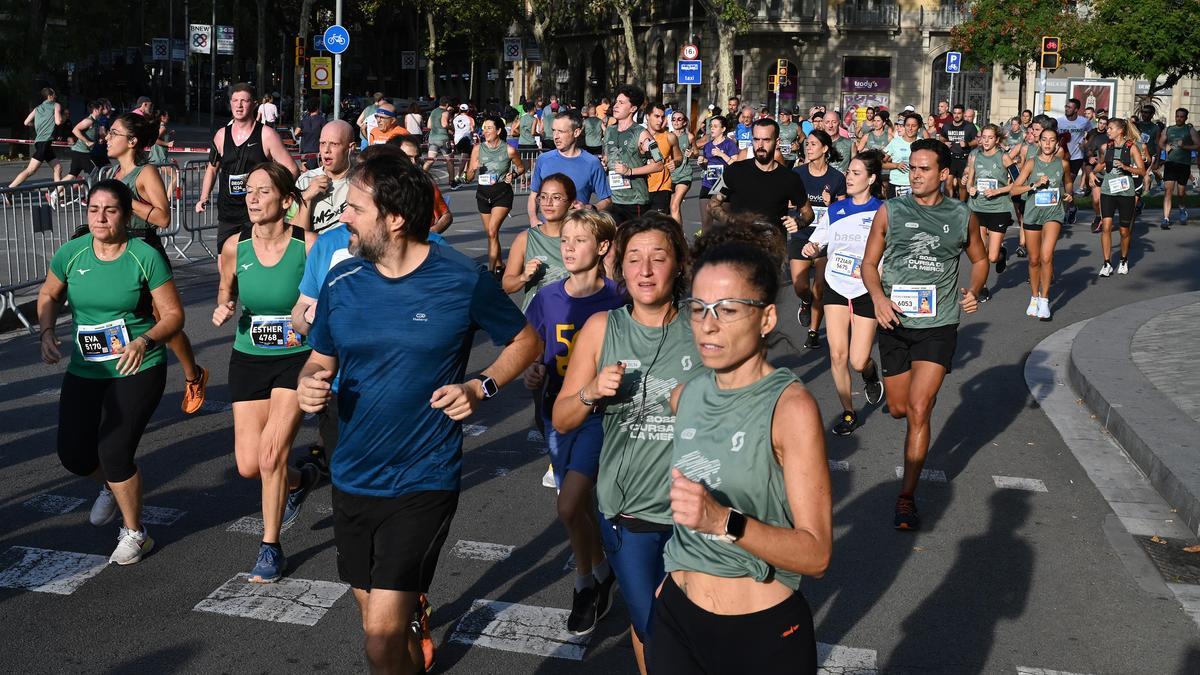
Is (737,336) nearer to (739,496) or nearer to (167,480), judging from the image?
(739,496)

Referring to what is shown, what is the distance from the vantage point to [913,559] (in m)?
6.29

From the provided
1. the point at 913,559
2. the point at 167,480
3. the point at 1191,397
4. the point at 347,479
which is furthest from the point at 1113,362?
the point at 347,479

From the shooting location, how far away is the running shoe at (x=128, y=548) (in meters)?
5.96

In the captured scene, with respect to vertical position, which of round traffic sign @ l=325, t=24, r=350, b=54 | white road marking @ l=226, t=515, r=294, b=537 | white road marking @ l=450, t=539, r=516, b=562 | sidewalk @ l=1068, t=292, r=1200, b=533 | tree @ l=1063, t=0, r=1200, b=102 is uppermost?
tree @ l=1063, t=0, r=1200, b=102

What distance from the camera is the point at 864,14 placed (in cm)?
6147

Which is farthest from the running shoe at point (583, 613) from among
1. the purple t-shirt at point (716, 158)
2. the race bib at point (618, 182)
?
the purple t-shirt at point (716, 158)

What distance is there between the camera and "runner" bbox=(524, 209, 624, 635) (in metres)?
5.08

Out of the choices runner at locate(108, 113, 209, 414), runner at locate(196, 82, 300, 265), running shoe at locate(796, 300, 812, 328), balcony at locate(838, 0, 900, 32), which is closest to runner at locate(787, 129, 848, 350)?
running shoe at locate(796, 300, 812, 328)

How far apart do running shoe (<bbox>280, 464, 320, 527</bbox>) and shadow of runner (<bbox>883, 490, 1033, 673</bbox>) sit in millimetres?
2798

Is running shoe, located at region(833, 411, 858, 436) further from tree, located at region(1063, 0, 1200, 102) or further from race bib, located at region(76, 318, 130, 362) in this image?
tree, located at region(1063, 0, 1200, 102)

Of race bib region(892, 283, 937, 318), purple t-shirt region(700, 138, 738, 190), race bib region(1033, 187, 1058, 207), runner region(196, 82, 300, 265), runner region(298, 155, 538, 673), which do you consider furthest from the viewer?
purple t-shirt region(700, 138, 738, 190)

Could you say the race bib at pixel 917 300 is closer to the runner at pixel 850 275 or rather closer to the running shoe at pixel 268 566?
the runner at pixel 850 275

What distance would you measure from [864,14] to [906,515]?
57659mm

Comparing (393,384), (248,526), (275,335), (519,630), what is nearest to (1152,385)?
(519,630)
